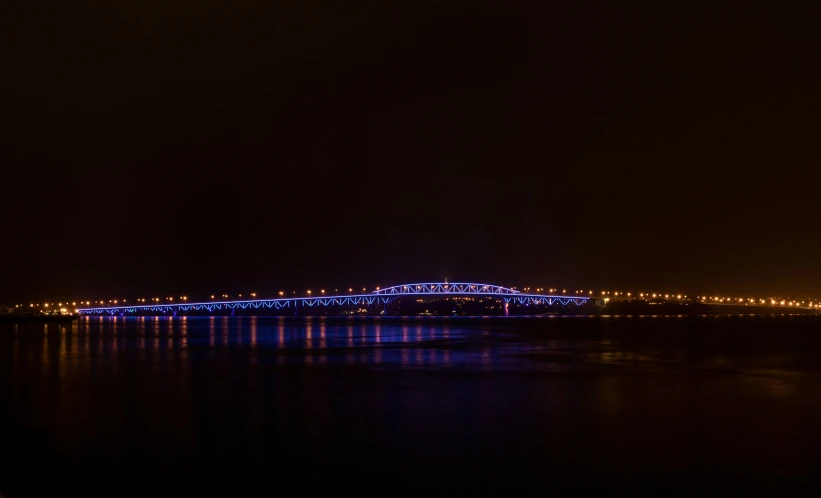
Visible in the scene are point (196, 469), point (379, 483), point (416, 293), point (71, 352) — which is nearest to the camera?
point (379, 483)

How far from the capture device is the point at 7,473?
8.12m

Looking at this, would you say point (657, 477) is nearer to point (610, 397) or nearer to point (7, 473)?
point (610, 397)

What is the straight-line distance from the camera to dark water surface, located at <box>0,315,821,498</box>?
7863mm

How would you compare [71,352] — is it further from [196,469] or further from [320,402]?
[196,469]

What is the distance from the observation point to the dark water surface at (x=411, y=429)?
25.8 ft

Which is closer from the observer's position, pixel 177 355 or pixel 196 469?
pixel 196 469

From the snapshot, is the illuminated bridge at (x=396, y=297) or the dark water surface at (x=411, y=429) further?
the illuminated bridge at (x=396, y=297)

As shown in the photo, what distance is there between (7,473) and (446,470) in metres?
5.42

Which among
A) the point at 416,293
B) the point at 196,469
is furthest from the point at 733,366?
the point at 416,293

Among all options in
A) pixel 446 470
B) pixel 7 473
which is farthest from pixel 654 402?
pixel 7 473

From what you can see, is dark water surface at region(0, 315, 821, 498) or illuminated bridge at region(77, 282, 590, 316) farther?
illuminated bridge at region(77, 282, 590, 316)

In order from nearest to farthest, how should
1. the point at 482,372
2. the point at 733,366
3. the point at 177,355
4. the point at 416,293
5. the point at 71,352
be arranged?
1. the point at 482,372
2. the point at 733,366
3. the point at 177,355
4. the point at 71,352
5. the point at 416,293

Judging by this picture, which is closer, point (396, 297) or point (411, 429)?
point (411, 429)

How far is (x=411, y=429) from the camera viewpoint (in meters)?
10.7
